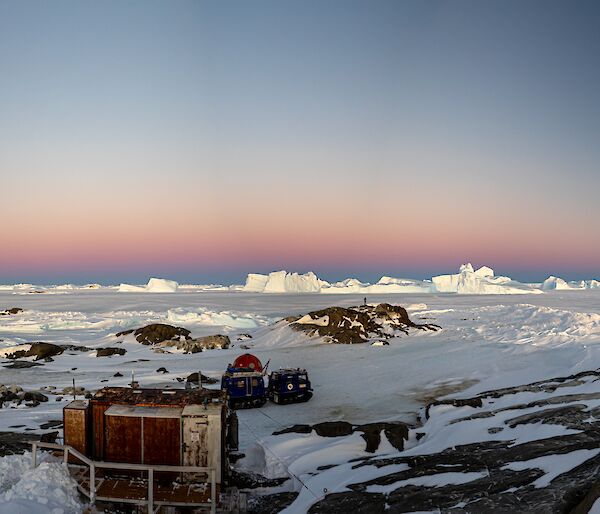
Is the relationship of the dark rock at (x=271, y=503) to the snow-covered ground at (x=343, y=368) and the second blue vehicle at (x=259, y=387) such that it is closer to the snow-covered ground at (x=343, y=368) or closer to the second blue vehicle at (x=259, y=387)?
the snow-covered ground at (x=343, y=368)

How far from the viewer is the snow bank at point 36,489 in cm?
939

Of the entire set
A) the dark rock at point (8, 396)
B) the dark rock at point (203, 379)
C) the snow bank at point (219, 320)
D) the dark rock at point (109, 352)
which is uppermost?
the snow bank at point (219, 320)

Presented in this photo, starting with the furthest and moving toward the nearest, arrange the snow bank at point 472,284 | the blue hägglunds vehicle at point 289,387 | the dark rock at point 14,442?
1. the snow bank at point 472,284
2. the blue hägglunds vehicle at point 289,387
3. the dark rock at point 14,442

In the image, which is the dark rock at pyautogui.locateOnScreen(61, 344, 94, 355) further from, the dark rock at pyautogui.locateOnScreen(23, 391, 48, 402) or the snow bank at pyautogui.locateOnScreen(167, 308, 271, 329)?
the dark rock at pyautogui.locateOnScreen(23, 391, 48, 402)

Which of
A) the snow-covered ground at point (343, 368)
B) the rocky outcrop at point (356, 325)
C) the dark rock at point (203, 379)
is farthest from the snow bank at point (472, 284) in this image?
the dark rock at point (203, 379)

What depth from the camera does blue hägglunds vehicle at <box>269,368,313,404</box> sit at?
22.9 m

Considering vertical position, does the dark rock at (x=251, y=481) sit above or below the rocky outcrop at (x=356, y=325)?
below

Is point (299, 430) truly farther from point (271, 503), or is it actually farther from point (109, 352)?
point (109, 352)

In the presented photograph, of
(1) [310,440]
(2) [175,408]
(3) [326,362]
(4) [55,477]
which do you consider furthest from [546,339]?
(4) [55,477]

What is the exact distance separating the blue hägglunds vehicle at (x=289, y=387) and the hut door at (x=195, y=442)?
1109 cm

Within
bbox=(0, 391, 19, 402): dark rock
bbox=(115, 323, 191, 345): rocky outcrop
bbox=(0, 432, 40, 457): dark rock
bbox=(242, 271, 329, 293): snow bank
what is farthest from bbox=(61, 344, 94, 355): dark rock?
bbox=(242, 271, 329, 293): snow bank

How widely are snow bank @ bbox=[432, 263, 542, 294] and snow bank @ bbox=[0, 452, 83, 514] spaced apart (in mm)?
164445

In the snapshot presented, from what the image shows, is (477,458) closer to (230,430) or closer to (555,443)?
(555,443)

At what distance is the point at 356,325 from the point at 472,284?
131906mm
